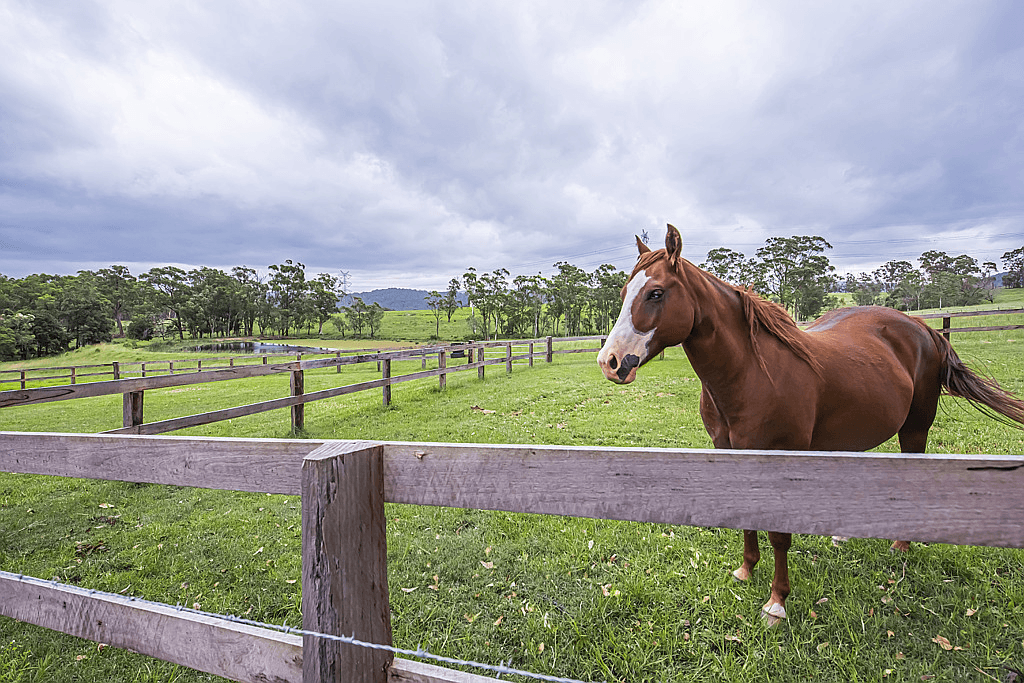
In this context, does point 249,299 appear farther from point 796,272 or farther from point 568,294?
point 796,272

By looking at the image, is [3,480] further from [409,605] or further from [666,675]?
[666,675]

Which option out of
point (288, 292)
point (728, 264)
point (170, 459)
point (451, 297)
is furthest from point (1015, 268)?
point (288, 292)

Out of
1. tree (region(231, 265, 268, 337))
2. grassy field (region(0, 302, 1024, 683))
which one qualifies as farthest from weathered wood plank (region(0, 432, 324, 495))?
tree (region(231, 265, 268, 337))

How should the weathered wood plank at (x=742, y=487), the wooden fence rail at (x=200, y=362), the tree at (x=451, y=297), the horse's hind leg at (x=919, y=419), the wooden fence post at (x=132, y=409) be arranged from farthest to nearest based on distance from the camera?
the tree at (x=451, y=297) < the wooden fence rail at (x=200, y=362) < the wooden fence post at (x=132, y=409) < the horse's hind leg at (x=919, y=419) < the weathered wood plank at (x=742, y=487)

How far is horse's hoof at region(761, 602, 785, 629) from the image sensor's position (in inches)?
97.6

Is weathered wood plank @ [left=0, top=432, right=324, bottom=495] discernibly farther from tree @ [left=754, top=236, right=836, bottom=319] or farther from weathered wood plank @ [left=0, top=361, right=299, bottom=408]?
tree @ [left=754, top=236, right=836, bottom=319]

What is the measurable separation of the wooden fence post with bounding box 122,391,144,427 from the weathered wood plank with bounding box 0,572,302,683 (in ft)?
13.4

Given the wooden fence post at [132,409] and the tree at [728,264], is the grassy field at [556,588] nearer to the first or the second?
the wooden fence post at [132,409]

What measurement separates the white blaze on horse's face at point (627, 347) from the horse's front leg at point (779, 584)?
130cm

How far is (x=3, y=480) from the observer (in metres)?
5.32

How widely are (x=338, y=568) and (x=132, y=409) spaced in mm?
5356

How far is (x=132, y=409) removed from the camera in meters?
4.91

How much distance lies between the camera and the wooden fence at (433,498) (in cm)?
89

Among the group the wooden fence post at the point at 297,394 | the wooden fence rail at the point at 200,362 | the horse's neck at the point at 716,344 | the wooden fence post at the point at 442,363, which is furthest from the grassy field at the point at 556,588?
the wooden fence post at the point at 442,363
